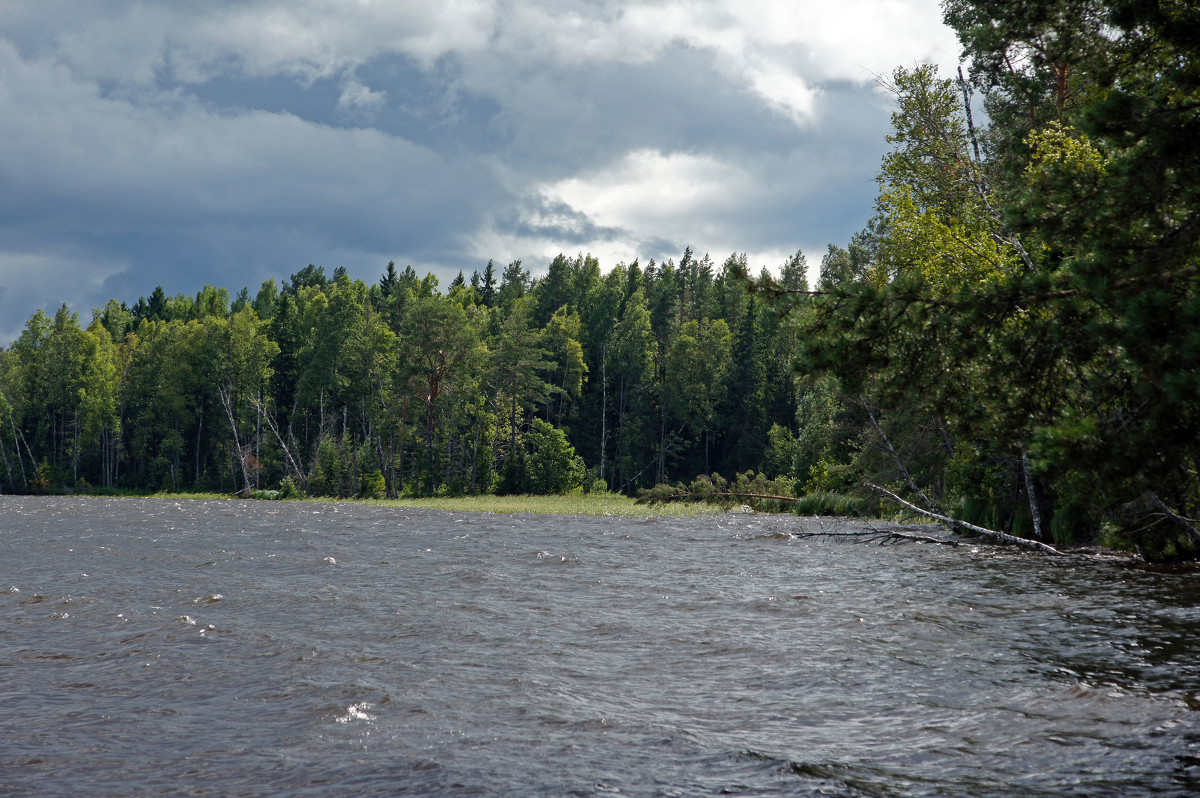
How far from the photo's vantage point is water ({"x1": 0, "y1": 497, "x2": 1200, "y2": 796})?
220 inches

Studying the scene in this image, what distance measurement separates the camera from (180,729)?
6465mm

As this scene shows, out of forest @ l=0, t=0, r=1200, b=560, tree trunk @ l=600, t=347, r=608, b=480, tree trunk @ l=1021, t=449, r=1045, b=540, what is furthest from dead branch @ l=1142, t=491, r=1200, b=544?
tree trunk @ l=600, t=347, r=608, b=480

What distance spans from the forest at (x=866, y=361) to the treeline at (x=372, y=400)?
13.2 inches

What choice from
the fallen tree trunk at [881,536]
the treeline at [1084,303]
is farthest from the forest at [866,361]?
the fallen tree trunk at [881,536]

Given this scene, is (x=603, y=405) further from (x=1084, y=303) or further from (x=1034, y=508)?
(x=1084, y=303)

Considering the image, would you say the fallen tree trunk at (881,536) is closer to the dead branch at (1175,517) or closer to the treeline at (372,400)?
the dead branch at (1175,517)

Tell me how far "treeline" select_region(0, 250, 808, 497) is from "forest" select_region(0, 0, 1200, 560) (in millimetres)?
335

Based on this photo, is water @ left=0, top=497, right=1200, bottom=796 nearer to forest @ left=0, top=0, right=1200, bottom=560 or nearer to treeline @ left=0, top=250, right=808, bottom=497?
forest @ left=0, top=0, right=1200, bottom=560

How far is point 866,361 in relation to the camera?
30.1 feet

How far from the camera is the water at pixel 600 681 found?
558 centimetres

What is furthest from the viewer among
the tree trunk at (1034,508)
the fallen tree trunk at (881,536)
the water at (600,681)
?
the fallen tree trunk at (881,536)

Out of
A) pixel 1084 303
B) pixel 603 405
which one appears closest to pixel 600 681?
pixel 1084 303

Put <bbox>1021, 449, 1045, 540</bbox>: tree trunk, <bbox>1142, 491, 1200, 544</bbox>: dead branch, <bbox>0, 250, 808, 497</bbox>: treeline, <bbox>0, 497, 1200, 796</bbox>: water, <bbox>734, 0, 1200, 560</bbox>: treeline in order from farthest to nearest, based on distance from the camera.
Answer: <bbox>0, 250, 808, 497</bbox>: treeline → <bbox>1021, 449, 1045, 540</bbox>: tree trunk → <bbox>1142, 491, 1200, 544</bbox>: dead branch → <bbox>734, 0, 1200, 560</bbox>: treeline → <bbox>0, 497, 1200, 796</bbox>: water

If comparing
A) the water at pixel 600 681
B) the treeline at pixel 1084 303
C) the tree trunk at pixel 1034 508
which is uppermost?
the treeline at pixel 1084 303
